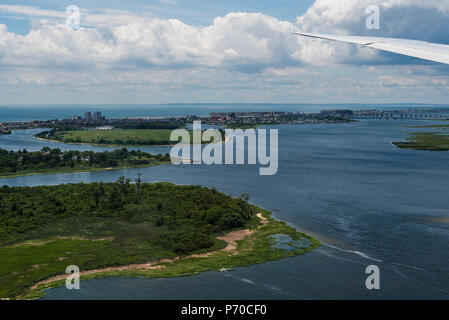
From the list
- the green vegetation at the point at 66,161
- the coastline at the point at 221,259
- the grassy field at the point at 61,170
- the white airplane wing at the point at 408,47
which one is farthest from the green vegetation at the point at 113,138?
the white airplane wing at the point at 408,47

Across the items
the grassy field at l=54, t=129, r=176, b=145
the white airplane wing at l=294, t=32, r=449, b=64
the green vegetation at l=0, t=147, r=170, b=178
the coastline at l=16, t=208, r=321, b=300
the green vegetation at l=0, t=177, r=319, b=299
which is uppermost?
the white airplane wing at l=294, t=32, r=449, b=64

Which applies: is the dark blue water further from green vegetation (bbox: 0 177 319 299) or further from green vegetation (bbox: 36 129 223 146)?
Answer: green vegetation (bbox: 36 129 223 146)

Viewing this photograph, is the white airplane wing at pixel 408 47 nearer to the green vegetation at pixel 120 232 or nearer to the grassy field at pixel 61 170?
the green vegetation at pixel 120 232

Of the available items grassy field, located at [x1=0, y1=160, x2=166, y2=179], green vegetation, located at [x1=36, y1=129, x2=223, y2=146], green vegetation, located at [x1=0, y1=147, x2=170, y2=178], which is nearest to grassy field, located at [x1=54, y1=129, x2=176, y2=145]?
green vegetation, located at [x1=36, y1=129, x2=223, y2=146]

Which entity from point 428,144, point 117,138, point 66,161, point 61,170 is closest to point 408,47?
point 61,170

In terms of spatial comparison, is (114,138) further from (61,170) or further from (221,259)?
(221,259)

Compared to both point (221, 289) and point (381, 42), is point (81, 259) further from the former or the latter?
point (381, 42)

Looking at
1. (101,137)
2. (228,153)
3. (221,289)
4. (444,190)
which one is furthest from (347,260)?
(101,137)
